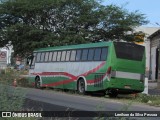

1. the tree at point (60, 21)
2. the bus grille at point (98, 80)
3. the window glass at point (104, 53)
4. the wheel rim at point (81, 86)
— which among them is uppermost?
the tree at point (60, 21)

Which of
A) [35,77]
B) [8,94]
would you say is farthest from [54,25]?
[8,94]

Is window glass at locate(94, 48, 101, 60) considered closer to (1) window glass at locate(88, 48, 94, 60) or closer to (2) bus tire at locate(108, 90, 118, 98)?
(1) window glass at locate(88, 48, 94, 60)

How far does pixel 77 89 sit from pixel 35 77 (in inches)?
272

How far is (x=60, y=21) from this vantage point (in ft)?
123

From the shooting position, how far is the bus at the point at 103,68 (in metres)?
24.4

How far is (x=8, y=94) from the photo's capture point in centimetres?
1089

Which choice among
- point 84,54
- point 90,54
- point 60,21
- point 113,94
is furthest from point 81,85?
point 60,21

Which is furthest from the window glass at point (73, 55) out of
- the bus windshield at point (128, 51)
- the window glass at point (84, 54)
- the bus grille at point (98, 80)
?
the bus windshield at point (128, 51)

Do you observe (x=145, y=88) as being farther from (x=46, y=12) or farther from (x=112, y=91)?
(x=46, y=12)

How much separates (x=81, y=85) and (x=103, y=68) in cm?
277

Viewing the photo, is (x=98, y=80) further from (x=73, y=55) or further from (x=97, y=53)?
(x=73, y=55)

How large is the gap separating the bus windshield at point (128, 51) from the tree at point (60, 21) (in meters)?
10.0

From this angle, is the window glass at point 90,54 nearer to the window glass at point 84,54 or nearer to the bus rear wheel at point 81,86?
the window glass at point 84,54

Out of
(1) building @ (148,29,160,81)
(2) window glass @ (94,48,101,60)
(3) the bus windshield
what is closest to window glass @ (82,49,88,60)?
(2) window glass @ (94,48,101,60)
